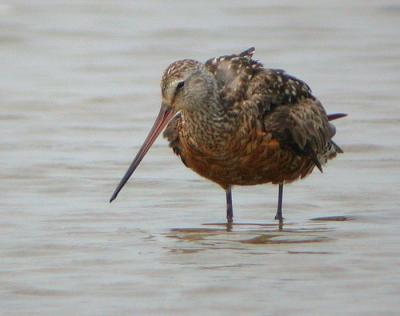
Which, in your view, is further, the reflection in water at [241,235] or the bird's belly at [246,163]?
the bird's belly at [246,163]

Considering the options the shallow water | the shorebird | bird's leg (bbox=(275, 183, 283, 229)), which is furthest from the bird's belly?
the shallow water

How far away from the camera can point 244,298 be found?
7465 millimetres

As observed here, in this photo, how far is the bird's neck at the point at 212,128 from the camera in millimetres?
9383

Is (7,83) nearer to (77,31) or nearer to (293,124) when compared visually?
(77,31)

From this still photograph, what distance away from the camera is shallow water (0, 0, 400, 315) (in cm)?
765

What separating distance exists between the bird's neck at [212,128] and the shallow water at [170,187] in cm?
50

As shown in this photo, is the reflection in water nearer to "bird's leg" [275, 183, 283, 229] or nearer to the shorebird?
"bird's leg" [275, 183, 283, 229]

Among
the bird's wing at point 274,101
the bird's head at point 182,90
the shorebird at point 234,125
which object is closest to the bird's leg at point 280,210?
the shorebird at point 234,125

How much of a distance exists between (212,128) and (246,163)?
0.31 meters

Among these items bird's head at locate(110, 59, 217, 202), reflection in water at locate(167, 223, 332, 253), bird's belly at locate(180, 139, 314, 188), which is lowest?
reflection in water at locate(167, 223, 332, 253)

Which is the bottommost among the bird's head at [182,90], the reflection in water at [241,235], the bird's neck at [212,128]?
the reflection in water at [241,235]

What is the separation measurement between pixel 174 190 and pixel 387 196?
1465 millimetres

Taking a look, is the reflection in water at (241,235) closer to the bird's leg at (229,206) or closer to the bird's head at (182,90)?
the bird's leg at (229,206)

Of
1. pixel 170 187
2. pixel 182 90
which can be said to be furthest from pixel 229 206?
pixel 170 187
